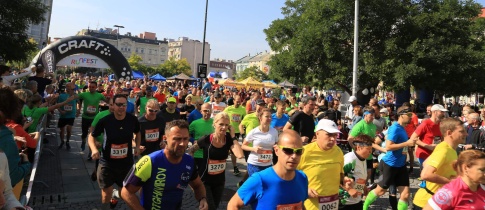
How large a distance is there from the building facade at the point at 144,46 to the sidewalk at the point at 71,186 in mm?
124342

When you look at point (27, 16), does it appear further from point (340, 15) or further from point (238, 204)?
point (238, 204)

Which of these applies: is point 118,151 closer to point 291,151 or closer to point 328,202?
point 328,202

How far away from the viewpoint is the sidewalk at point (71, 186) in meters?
5.63

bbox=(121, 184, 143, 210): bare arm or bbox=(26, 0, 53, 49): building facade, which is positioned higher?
bbox=(26, 0, 53, 49): building facade

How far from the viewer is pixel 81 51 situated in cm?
2081

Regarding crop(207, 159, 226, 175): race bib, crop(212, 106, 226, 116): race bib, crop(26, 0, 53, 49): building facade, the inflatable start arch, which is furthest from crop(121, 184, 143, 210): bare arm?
the inflatable start arch

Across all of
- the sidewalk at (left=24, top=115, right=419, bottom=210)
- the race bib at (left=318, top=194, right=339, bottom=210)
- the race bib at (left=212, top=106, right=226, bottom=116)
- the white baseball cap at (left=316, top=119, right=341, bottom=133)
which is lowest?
the sidewalk at (left=24, top=115, right=419, bottom=210)

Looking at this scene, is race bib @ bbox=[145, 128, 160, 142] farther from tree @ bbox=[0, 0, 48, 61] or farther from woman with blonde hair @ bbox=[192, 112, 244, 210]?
tree @ bbox=[0, 0, 48, 61]

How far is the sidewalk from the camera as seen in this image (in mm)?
5629

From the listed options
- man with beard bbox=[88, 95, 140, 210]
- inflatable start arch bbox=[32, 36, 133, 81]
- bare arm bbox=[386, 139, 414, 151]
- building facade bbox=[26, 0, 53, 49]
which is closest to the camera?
man with beard bbox=[88, 95, 140, 210]

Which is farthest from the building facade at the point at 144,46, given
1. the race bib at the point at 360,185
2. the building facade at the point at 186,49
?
the race bib at the point at 360,185

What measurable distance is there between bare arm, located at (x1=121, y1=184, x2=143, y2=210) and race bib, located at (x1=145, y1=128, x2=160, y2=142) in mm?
3114

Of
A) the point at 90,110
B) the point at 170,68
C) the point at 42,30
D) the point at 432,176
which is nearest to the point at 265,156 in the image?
the point at 432,176

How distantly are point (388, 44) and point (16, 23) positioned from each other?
15926 mm
